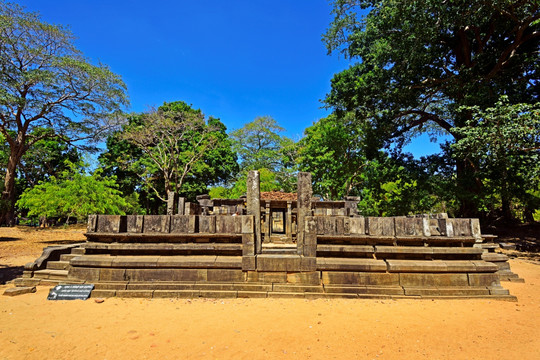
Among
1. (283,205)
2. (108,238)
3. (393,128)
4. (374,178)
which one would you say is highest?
(393,128)

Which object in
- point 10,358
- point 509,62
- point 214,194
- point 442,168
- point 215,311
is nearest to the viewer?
point 10,358

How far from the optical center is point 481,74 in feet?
45.5

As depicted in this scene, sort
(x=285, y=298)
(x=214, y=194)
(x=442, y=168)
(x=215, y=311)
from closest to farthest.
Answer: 1. (x=215, y=311)
2. (x=285, y=298)
3. (x=442, y=168)
4. (x=214, y=194)

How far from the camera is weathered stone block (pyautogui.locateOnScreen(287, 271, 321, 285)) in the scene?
6070 mm

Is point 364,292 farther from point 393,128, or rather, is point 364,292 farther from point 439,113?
point 439,113

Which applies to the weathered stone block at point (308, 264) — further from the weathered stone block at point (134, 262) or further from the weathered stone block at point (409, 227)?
the weathered stone block at point (134, 262)

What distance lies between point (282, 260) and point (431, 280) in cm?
332

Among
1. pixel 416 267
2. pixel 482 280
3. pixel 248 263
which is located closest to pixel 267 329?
pixel 248 263

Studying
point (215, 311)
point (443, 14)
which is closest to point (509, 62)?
point (443, 14)

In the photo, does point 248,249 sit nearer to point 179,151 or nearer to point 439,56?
point 439,56

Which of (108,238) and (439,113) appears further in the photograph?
(439,113)

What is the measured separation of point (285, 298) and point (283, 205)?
9728mm

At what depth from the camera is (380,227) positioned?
6.33 meters

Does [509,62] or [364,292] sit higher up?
[509,62]
